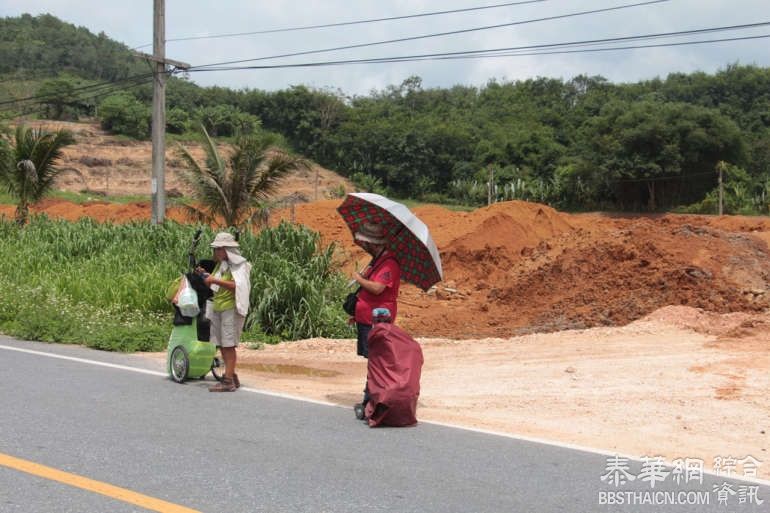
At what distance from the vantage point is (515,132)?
6694 centimetres

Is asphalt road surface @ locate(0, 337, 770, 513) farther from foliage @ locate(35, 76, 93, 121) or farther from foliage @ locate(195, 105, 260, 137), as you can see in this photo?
foliage @ locate(35, 76, 93, 121)

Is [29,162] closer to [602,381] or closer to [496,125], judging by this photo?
[602,381]

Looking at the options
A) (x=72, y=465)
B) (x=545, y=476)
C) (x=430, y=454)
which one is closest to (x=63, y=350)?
(x=72, y=465)

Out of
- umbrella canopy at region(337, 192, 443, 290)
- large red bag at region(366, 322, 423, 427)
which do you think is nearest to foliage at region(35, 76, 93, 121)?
umbrella canopy at region(337, 192, 443, 290)

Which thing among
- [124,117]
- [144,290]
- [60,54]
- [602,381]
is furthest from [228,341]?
[60,54]

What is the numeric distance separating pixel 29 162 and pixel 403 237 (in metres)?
17.4

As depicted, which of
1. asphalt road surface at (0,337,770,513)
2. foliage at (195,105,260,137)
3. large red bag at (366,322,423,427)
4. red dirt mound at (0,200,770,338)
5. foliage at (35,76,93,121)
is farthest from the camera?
foliage at (35,76,93,121)

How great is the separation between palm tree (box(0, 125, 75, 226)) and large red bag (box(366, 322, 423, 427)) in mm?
17889

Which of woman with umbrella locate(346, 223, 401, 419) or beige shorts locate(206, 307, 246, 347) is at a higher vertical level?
woman with umbrella locate(346, 223, 401, 419)

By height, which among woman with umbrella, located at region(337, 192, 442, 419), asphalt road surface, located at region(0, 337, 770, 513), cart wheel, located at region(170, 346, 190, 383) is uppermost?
woman with umbrella, located at region(337, 192, 442, 419)

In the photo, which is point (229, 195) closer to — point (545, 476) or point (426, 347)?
point (426, 347)

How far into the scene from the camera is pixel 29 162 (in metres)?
22.2

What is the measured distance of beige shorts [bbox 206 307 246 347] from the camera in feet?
27.1

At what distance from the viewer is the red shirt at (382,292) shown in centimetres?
721
